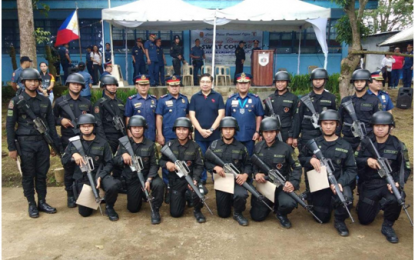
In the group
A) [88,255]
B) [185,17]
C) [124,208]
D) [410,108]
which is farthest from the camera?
[410,108]

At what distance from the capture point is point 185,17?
10688mm

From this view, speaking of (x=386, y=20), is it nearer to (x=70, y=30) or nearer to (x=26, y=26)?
(x=70, y=30)

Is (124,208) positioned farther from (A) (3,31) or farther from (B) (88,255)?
(A) (3,31)

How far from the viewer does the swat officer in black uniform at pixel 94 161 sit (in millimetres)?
4953

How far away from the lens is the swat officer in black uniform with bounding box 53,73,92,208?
541cm

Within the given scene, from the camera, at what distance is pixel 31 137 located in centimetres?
499

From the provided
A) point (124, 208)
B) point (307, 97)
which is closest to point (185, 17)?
point (307, 97)

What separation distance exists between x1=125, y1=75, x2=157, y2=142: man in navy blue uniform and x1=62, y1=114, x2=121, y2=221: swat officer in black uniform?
0.82m

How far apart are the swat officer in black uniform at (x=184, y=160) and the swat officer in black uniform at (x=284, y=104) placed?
1570 millimetres

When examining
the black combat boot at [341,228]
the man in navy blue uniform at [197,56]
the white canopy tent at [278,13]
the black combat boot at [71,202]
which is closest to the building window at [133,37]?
the man in navy blue uniform at [197,56]

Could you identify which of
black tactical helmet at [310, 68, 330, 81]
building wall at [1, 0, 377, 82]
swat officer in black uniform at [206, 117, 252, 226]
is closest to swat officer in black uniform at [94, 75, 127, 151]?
swat officer in black uniform at [206, 117, 252, 226]

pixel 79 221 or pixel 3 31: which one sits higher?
pixel 3 31

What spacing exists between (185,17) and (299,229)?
7907 mm

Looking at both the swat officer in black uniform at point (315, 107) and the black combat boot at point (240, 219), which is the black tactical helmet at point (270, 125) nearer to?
the swat officer in black uniform at point (315, 107)
